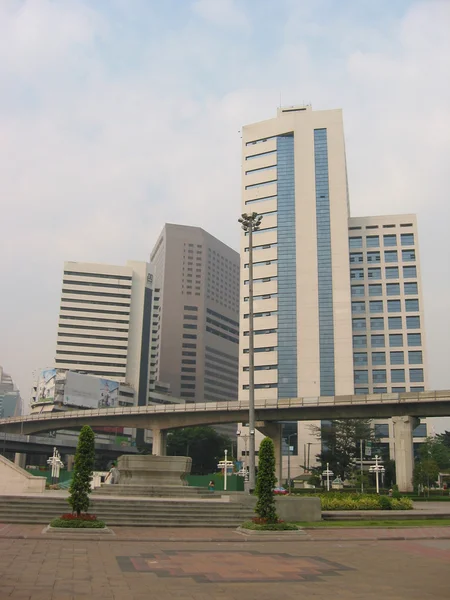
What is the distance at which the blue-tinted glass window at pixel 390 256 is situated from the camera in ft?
373

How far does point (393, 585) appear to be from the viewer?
1173 centimetres

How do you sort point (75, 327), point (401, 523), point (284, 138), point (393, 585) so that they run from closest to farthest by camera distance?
1. point (393, 585)
2. point (401, 523)
3. point (284, 138)
4. point (75, 327)

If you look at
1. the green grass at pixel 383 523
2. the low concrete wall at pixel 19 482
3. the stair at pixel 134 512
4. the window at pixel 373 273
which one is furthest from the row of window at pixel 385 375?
the stair at pixel 134 512

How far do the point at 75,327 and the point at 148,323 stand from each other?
22.2 meters

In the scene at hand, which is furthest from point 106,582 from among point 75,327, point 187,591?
point 75,327

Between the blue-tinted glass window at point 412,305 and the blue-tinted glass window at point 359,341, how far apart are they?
393 inches

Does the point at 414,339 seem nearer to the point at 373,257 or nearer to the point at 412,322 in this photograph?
the point at 412,322

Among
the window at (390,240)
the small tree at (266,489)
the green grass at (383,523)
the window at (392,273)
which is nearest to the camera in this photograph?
the small tree at (266,489)

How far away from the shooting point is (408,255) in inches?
4466

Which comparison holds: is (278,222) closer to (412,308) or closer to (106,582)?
(412,308)

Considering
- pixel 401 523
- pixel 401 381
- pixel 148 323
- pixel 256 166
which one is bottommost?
pixel 401 523

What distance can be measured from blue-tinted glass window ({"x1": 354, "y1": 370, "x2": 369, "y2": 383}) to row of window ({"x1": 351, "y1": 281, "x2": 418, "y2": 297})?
15.2 m

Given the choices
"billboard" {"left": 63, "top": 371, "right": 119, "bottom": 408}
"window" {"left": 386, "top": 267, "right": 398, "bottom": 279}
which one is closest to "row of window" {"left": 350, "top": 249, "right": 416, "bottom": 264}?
"window" {"left": 386, "top": 267, "right": 398, "bottom": 279}

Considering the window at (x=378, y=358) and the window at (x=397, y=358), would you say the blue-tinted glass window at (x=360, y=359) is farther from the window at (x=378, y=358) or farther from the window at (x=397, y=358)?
the window at (x=397, y=358)
